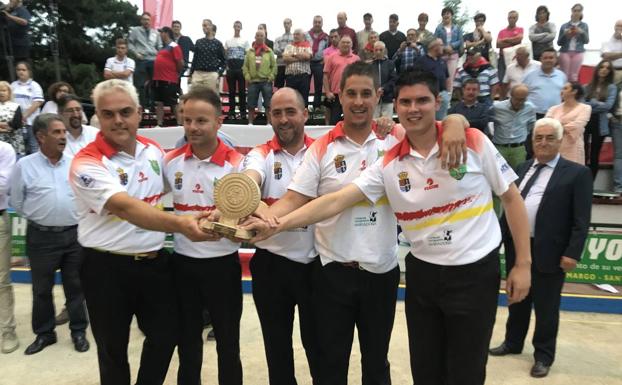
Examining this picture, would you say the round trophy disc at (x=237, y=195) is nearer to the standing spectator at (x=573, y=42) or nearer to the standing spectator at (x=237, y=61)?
the standing spectator at (x=237, y=61)

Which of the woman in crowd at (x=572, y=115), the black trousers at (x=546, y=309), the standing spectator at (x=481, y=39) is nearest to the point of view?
the black trousers at (x=546, y=309)

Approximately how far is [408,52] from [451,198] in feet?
22.2

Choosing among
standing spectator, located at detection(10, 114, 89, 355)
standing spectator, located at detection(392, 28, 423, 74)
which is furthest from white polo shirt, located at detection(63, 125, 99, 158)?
standing spectator, located at detection(392, 28, 423, 74)

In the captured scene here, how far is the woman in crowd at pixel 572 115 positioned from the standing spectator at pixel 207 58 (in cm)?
618

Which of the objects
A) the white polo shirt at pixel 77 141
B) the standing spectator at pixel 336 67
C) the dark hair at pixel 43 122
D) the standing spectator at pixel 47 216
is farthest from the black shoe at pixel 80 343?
the standing spectator at pixel 336 67

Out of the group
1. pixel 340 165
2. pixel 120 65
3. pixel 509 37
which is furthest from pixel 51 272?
pixel 509 37

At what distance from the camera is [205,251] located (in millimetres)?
2891

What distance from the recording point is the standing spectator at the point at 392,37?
366 inches

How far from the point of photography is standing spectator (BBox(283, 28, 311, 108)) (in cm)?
895

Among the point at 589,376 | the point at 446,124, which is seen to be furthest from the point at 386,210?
the point at 589,376

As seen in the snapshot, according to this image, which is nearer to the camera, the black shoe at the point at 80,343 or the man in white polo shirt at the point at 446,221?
the man in white polo shirt at the point at 446,221

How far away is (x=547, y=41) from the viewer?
8922mm

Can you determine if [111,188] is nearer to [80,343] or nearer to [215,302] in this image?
[215,302]

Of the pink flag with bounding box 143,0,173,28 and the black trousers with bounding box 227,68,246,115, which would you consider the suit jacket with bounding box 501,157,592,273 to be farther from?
the pink flag with bounding box 143,0,173,28
